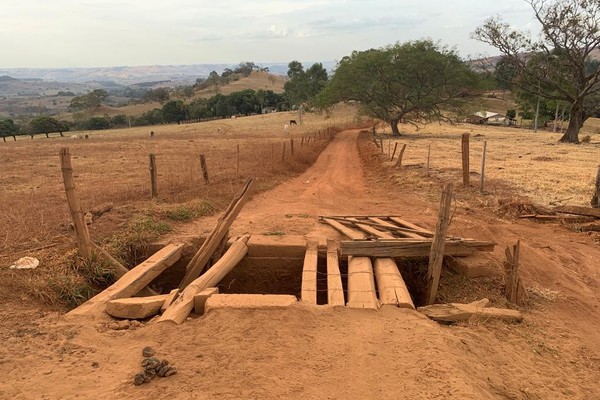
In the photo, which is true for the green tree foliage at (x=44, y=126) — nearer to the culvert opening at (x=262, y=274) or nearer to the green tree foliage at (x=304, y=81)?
the green tree foliage at (x=304, y=81)

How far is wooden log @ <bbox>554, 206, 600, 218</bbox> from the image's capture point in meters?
8.47

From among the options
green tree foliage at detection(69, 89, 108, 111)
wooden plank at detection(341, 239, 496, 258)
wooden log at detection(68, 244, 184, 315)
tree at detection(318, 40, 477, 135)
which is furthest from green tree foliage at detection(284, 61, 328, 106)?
wooden plank at detection(341, 239, 496, 258)

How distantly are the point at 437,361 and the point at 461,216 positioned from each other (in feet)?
20.5

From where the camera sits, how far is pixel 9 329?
425 cm

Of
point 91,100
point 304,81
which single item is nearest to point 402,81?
point 304,81

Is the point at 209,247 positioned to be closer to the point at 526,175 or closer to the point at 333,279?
the point at 333,279

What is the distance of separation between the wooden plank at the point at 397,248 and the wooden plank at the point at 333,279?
11.9 inches

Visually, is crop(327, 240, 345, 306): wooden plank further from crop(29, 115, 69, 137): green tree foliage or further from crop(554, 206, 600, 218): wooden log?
crop(29, 115, 69, 137): green tree foliage

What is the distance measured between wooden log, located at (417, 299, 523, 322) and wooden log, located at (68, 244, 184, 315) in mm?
3475

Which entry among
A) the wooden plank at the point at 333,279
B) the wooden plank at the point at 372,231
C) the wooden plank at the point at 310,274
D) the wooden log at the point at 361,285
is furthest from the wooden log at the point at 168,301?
the wooden plank at the point at 372,231

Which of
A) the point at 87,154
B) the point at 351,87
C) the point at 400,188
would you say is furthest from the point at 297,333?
the point at 351,87

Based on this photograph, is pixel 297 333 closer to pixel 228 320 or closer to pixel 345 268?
pixel 228 320

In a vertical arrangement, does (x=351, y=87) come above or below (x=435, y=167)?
above

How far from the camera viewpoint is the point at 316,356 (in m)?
3.78
